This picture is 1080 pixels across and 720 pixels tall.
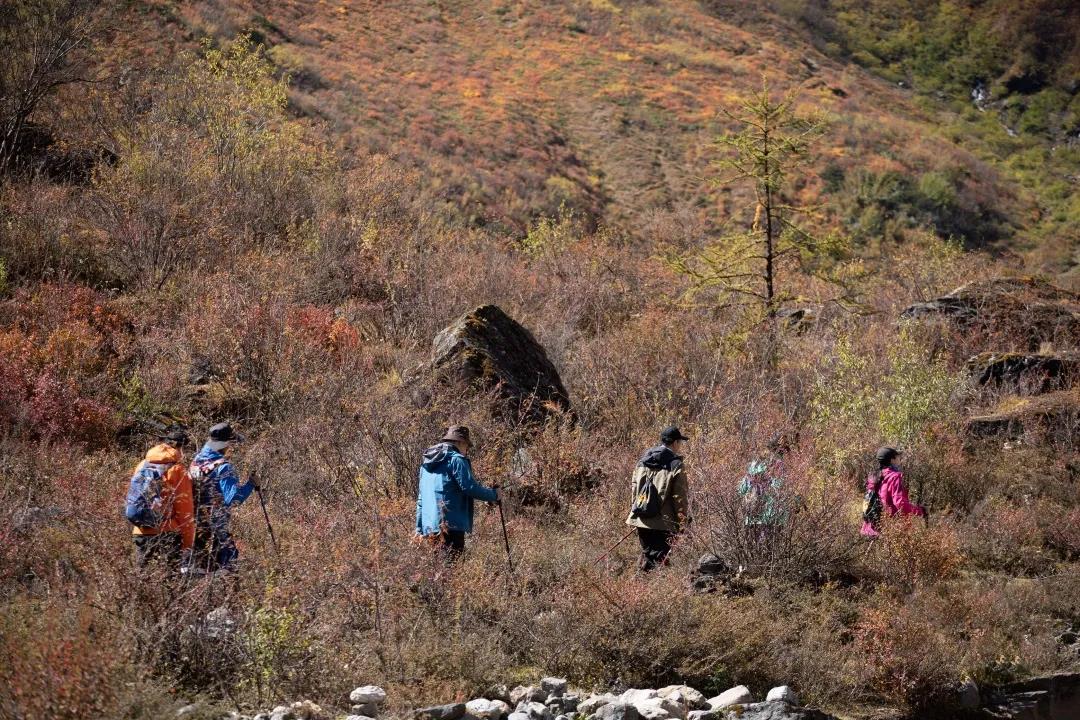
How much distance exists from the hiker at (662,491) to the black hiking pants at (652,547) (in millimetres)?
63

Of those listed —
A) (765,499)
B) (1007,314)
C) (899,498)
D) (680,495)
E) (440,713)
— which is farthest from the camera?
(1007,314)

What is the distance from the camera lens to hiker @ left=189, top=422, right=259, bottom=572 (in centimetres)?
729

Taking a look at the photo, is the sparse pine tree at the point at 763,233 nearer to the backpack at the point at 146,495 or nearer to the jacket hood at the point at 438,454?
the jacket hood at the point at 438,454

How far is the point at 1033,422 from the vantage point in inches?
598

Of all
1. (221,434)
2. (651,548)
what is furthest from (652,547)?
(221,434)

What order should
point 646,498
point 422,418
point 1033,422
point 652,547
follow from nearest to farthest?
point 646,498
point 652,547
point 422,418
point 1033,422

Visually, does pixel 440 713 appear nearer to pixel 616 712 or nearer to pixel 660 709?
pixel 616 712

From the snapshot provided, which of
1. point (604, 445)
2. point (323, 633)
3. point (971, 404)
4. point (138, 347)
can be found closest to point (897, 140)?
point (971, 404)

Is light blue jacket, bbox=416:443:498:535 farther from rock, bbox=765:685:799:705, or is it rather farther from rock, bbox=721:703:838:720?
rock, bbox=765:685:799:705

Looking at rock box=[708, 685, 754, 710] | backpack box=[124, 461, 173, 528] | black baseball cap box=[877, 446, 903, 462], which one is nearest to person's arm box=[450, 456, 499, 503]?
backpack box=[124, 461, 173, 528]

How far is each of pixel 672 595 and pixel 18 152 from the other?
57.5ft

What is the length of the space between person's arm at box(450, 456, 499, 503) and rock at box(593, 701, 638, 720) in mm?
1940

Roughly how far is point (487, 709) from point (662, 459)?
9.69 ft

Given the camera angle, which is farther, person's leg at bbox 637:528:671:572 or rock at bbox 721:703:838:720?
person's leg at bbox 637:528:671:572
